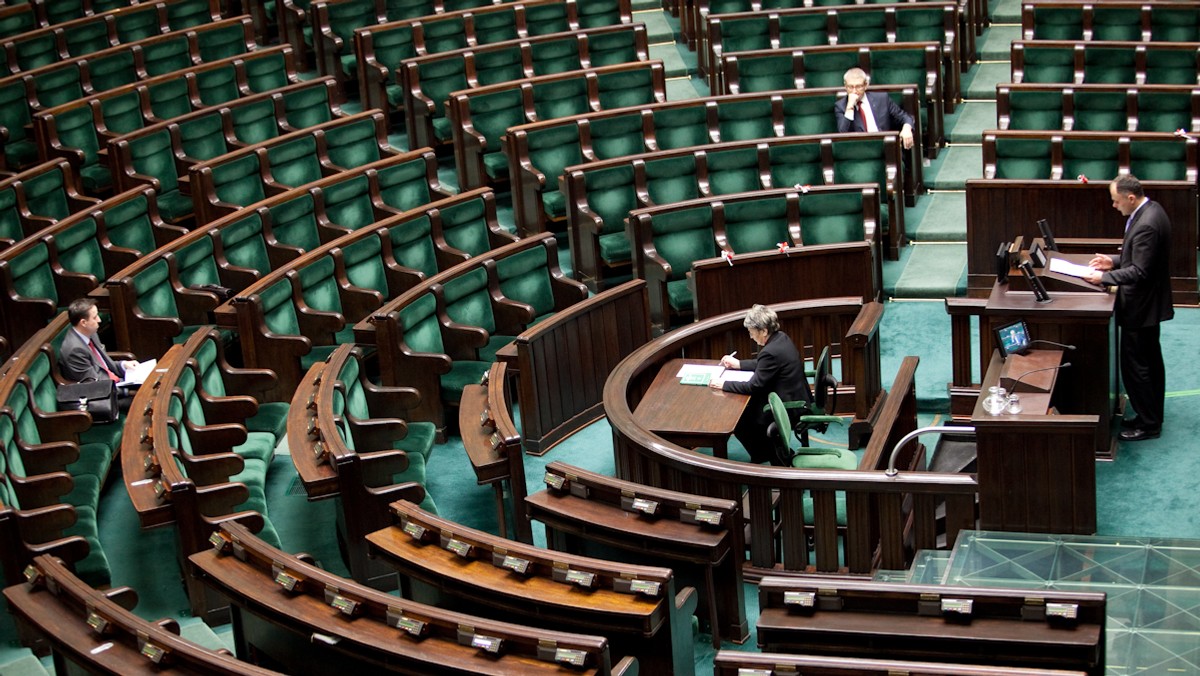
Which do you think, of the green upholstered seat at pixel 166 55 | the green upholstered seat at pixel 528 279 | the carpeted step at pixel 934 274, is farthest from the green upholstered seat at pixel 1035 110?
the green upholstered seat at pixel 166 55

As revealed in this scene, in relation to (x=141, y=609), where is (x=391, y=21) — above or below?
above

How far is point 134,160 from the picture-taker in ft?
16.6

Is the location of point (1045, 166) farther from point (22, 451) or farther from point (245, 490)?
point (22, 451)

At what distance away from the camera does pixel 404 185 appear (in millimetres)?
4945

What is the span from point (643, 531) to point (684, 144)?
2.45 meters

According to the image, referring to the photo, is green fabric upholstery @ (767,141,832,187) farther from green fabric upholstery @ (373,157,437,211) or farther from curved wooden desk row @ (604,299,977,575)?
curved wooden desk row @ (604,299,977,575)

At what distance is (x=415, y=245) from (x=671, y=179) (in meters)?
0.89

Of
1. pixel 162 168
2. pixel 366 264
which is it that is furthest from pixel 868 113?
pixel 162 168

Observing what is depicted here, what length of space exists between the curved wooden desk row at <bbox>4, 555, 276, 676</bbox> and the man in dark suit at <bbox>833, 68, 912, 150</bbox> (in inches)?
115

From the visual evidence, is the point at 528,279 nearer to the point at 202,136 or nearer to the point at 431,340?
the point at 431,340

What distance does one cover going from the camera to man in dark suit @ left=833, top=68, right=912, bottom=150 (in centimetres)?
492

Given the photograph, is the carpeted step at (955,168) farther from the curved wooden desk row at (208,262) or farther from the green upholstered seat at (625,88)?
the curved wooden desk row at (208,262)

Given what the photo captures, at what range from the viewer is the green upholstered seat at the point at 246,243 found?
4.48m

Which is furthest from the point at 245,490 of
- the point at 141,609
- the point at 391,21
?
the point at 391,21
